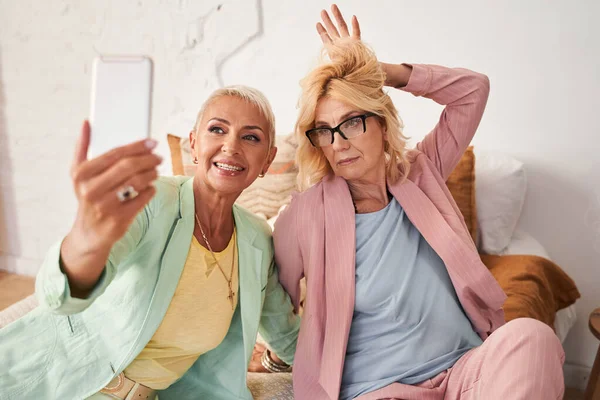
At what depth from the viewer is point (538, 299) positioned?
1.90 m

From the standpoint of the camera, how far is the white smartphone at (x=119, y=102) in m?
1.01

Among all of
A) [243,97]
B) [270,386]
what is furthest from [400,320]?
[243,97]

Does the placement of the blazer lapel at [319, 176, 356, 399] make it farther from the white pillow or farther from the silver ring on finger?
the white pillow

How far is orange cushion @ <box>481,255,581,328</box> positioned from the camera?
5.94 ft

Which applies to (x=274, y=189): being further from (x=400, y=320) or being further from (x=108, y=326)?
(x=108, y=326)

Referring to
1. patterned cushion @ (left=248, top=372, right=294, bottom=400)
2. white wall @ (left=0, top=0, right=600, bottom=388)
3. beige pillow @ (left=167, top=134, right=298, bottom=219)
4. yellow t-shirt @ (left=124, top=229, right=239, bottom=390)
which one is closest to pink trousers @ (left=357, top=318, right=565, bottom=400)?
patterned cushion @ (left=248, top=372, right=294, bottom=400)

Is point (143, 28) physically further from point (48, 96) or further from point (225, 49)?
point (48, 96)

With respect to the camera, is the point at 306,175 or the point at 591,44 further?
the point at 591,44

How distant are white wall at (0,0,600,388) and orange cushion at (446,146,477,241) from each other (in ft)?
0.89

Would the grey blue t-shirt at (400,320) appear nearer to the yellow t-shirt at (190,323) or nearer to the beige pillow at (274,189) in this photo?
the yellow t-shirt at (190,323)

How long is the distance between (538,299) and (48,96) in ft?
9.10

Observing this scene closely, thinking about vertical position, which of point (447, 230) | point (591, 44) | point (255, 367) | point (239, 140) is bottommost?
point (255, 367)

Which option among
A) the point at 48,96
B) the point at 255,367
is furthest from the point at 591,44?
the point at 48,96

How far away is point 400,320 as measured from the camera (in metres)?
1.41
